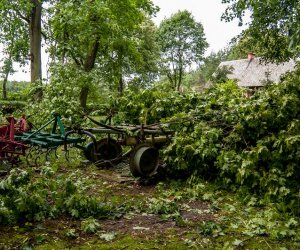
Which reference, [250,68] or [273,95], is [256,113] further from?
[250,68]

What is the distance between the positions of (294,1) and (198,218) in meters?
3.56

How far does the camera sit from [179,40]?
164 feet

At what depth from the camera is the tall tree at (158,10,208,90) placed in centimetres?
5006

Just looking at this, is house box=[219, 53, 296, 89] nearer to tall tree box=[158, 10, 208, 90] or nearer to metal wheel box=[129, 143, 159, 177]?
tall tree box=[158, 10, 208, 90]

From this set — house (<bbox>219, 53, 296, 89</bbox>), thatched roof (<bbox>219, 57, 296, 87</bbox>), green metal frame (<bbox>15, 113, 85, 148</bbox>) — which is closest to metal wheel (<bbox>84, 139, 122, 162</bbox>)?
green metal frame (<bbox>15, 113, 85, 148</bbox>)

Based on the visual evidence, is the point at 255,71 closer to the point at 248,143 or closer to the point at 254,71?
the point at 254,71

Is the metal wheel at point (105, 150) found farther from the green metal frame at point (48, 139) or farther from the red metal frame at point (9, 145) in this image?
the red metal frame at point (9, 145)

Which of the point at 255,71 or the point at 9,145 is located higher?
the point at 255,71

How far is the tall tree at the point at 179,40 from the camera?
5006 centimetres

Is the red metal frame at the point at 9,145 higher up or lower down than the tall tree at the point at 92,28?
lower down

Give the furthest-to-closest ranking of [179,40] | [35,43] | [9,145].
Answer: [179,40], [35,43], [9,145]

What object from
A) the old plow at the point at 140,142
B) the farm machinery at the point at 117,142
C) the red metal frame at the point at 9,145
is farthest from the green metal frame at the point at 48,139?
the red metal frame at the point at 9,145

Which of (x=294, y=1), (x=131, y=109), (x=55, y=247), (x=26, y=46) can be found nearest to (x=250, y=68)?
(x=26, y=46)

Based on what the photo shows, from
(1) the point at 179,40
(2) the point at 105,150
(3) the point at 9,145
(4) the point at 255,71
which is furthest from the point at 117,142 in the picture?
(1) the point at 179,40
